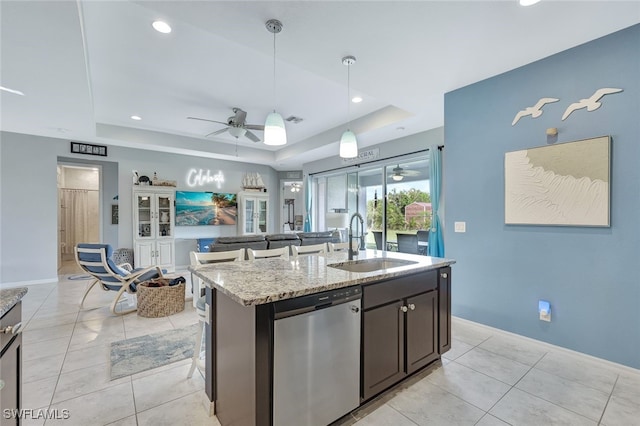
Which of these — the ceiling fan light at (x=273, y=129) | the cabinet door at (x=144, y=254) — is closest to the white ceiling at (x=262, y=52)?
the ceiling fan light at (x=273, y=129)

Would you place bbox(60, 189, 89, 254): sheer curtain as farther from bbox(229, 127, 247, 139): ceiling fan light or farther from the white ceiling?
bbox(229, 127, 247, 139): ceiling fan light

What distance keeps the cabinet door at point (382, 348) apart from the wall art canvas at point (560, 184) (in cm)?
181

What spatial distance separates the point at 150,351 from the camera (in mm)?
2500

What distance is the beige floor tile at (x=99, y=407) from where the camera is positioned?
1.65 meters

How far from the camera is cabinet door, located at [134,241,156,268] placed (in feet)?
18.9

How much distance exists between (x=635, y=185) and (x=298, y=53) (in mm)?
2966

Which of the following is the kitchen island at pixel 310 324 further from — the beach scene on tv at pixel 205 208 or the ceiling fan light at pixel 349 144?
the beach scene on tv at pixel 205 208

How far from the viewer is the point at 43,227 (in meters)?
4.95

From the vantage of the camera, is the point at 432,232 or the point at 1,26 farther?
the point at 432,232

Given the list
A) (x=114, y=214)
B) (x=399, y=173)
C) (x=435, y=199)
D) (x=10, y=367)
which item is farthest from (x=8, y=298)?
(x=114, y=214)

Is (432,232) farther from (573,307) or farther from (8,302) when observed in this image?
(8,302)

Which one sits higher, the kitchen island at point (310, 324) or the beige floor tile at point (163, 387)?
the kitchen island at point (310, 324)

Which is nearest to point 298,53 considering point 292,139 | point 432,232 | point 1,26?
point 1,26

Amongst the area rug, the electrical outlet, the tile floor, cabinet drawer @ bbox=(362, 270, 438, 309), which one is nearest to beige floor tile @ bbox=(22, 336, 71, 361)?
the tile floor
